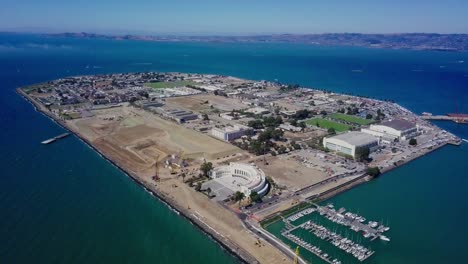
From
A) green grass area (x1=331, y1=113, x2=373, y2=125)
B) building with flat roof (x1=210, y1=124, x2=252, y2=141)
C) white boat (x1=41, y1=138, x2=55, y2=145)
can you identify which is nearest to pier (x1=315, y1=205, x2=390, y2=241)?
building with flat roof (x1=210, y1=124, x2=252, y2=141)

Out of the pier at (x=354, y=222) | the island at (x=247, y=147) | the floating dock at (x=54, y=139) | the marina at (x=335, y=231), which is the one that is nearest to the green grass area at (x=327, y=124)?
the island at (x=247, y=147)

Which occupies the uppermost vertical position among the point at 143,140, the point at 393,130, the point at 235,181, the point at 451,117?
the point at 393,130

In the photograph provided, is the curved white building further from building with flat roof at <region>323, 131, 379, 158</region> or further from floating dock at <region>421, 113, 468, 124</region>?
floating dock at <region>421, 113, 468, 124</region>

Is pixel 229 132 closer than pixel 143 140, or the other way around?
pixel 143 140

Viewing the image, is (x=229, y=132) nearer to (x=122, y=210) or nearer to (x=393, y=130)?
(x=122, y=210)

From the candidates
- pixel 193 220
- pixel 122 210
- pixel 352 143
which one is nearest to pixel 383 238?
pixel 193 220

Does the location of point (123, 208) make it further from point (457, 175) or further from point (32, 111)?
point (32, 111)
